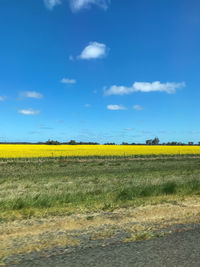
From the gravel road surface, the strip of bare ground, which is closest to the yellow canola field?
the strip of bare ground

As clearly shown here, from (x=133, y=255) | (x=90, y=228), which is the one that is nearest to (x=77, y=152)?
(x=90, y=228)

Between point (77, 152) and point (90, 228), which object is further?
point (77, 152)

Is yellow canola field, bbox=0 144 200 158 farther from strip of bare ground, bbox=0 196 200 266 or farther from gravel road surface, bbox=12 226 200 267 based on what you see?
gravel road surface, bbox=12 226 200 267

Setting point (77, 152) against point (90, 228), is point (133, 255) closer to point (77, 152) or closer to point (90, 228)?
point (90, 228)

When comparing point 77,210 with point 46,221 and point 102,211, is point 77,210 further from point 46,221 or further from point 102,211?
point 46,221

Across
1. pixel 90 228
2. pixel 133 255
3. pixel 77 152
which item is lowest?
pixel 90 228

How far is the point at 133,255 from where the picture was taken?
14.5ft

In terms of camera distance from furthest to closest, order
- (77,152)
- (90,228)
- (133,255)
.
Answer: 1. (77,152)
2. (90,228)
3. (133,255)

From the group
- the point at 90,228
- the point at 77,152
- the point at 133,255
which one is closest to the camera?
the point at 133,255

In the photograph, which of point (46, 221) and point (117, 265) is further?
point (46, 221)

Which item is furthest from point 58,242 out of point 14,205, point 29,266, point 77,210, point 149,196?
point 149,196

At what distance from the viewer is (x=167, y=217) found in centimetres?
711

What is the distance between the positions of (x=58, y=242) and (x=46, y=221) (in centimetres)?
183

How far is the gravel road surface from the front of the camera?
4.11 m
